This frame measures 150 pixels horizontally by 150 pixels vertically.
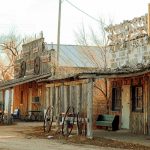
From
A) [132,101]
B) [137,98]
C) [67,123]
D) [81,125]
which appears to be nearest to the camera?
[81,125]

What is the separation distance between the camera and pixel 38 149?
15.4 metres

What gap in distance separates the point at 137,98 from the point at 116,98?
2.32 m

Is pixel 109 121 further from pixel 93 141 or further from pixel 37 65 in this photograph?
pixel 37 65

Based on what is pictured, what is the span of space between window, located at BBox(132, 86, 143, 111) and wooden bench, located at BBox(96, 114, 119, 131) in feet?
4.86

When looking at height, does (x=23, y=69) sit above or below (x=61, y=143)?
above

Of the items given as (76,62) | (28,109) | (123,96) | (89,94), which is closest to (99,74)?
(89,94)

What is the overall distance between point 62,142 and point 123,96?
6.12 meters

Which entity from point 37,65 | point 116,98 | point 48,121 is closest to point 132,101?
point 116,98

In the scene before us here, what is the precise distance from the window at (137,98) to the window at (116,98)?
1652 mm

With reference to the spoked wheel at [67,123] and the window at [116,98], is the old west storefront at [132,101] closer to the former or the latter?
the window at [116,98]

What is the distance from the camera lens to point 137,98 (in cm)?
2214

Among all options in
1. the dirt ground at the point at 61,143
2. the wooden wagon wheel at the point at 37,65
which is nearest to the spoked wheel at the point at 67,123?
the dirt ground at the point at 61,143

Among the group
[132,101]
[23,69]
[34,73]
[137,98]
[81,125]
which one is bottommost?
[81,125]

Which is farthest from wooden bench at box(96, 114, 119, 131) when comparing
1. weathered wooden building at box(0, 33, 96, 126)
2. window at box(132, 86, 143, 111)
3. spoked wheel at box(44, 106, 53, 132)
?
weathered wooden building at box(0, 33, 96, 126)
